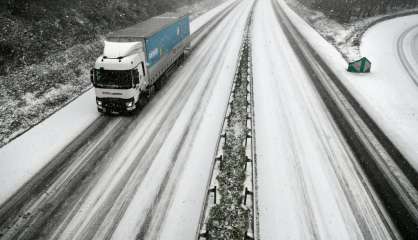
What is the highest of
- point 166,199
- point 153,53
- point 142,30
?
point 142,30

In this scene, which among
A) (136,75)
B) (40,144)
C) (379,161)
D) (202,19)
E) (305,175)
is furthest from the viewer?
(202,19)

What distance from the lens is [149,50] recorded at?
17.0 meters

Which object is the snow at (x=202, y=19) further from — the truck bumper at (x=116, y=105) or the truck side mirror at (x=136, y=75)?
the truck bumper at (x=116, y=105)

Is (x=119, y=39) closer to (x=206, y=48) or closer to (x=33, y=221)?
(x=33, y=221)

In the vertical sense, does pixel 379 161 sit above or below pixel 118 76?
below

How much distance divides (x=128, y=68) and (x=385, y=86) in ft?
57.7

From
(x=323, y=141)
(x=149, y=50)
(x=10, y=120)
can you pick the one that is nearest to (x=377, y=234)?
(x=323, y=141)

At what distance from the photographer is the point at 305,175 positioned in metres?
11.8

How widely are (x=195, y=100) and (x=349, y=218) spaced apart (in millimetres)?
11028

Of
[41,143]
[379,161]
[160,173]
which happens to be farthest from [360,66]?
[41,143]

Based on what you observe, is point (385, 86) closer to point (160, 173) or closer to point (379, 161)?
point (379, 161)

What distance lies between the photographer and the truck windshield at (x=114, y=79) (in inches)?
589

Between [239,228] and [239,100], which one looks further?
[239,100]

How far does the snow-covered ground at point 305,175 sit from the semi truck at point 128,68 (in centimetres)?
655
